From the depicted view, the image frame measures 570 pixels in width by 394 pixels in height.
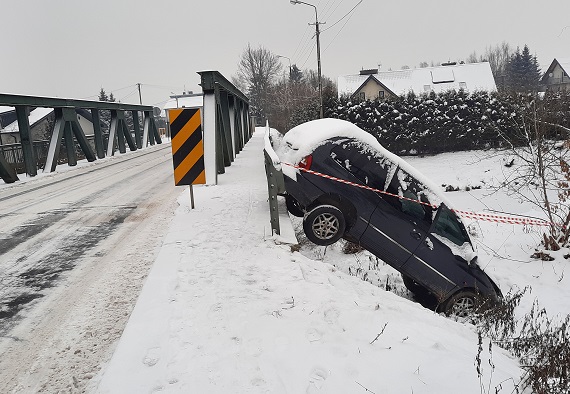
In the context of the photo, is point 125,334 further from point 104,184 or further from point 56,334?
point 104,184

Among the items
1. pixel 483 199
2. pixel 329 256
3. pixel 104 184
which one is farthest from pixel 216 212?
pixel 483 199

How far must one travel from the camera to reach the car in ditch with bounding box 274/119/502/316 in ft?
17.5

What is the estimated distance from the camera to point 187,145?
6.52 metres

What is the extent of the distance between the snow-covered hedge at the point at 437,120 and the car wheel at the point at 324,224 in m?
18.8

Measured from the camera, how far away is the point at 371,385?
2.53 m

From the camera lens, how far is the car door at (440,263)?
5.30m

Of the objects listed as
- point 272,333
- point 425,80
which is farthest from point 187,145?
point 425,80

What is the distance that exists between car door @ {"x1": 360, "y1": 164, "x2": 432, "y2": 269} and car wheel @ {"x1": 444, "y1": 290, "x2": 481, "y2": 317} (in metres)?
0.86

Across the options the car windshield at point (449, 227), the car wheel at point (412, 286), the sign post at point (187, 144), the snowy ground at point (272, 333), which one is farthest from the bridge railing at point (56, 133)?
the car windshield at point (449, 227)

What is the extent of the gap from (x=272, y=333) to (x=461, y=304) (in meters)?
3.52

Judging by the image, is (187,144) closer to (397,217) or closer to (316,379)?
(397,217)

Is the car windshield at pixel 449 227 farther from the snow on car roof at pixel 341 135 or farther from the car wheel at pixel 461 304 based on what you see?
the car wheel at pixel 461 304

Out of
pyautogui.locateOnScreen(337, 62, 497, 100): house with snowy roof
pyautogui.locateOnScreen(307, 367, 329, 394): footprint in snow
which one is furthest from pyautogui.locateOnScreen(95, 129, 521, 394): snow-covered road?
pyautogui.locateOnScreen(337, 62, 497, 100): house with snowy roof

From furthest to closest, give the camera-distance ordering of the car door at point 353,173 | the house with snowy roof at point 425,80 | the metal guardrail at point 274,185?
the house with snowy roof at point 425,80
the car door at point 353,173
the metal guardrail at point 274,185
